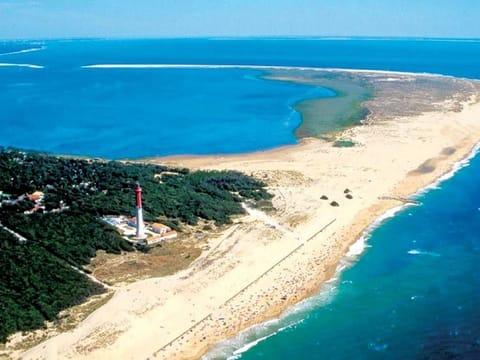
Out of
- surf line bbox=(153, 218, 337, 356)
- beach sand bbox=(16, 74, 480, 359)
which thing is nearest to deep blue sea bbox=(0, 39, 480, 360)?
beach sand bbox=(16, 74, 480, 359)

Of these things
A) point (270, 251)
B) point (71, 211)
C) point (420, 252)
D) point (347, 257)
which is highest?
point (71, 211)

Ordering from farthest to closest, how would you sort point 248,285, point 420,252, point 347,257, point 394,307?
1. point 420,252
2. point 347,257
3. point 248,285
4. point 394,307

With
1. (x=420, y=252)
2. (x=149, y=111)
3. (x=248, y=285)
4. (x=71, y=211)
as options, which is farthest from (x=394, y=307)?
(x=149, y=111)

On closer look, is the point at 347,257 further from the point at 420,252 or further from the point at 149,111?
the point at 149,111

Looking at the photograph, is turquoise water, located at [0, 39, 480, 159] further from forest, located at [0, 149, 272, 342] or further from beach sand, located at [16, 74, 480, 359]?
forest, located at [0, 149, 272, 342]

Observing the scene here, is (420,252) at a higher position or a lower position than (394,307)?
higher

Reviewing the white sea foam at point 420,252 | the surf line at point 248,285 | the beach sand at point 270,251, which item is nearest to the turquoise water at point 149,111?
the beach sand at point 270,251

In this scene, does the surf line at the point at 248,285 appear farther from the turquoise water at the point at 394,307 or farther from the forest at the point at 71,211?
the forest at the point at 71,211

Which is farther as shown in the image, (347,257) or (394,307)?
(347,257)
